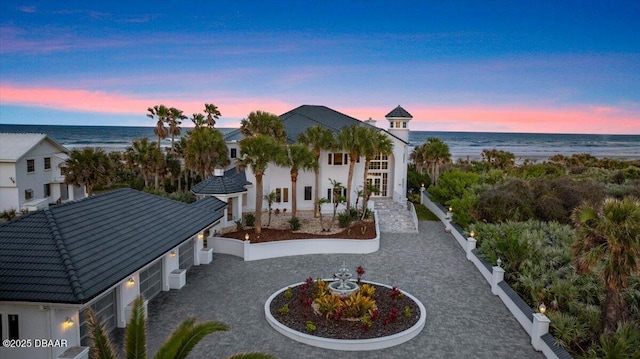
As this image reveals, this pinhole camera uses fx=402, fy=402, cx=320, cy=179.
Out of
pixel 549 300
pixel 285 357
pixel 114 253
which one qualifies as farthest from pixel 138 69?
pixel 549 300

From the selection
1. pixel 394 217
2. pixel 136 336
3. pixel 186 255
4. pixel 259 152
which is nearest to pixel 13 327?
pixel 136 336

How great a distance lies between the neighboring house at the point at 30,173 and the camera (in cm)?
3073

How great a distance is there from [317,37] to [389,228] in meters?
19.4

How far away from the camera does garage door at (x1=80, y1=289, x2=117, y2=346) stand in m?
11.1

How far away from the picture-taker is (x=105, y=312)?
12.4 meters

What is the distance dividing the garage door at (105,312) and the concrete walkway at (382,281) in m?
1.21

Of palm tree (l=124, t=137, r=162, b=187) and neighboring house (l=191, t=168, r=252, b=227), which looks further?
palm tree (l=124, t=137, r=162, b=187)

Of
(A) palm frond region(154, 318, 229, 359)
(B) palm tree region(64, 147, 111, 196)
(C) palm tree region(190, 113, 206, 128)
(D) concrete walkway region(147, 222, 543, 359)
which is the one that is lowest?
(D) concrete walkway region(147, 222, 543, 359)

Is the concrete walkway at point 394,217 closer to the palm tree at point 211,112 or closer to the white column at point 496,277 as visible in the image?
the white column at point 496,277

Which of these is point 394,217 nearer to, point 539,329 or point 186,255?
point 186,255

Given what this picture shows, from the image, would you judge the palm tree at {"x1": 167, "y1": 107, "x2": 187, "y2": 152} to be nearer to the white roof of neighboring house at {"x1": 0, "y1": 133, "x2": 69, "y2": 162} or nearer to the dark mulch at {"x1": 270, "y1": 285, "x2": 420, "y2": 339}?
the white roof of neighboring house at {"x1": 0, "y1": 133, "x2": 69, "y2": 162}

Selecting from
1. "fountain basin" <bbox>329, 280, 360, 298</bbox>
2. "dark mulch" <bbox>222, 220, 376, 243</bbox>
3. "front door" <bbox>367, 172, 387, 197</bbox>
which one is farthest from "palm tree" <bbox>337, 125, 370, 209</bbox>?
"fountain basin" <bbox>329, 280, 360, 298</bbox>

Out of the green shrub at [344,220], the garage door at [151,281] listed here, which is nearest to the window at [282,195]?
the green shrub at [344,220]

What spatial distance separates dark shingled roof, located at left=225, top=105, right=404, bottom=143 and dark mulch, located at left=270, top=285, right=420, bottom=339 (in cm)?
1927
